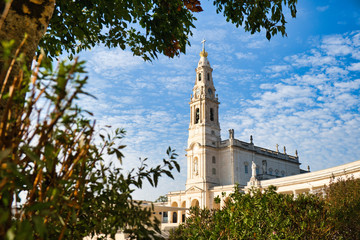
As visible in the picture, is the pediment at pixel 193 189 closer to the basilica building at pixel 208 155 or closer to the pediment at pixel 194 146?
the basilica building at pixel 208 155

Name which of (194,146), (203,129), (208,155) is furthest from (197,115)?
(208,155)

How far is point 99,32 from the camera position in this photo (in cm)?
592

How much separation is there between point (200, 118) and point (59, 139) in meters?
47.1

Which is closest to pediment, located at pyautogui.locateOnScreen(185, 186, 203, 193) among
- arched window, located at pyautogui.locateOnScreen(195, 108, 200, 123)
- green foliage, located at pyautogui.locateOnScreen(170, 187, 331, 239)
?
arched window, located at pyautogui.locateOnScreen(195, 108, 200, 123)

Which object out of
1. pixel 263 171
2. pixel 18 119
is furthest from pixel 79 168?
pixel 263 171

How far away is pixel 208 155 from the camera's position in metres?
46.8

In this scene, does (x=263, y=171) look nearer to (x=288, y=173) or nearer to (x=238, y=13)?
(x=288, y=173)

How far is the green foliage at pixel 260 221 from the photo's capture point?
13.4 feet

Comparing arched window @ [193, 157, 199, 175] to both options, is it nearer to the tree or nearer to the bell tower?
the bell tower

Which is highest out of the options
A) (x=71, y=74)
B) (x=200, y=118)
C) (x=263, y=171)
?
(x=200, y=118)

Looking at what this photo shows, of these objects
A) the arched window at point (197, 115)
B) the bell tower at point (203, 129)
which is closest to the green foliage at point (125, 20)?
the bell tower at point (203, 129)

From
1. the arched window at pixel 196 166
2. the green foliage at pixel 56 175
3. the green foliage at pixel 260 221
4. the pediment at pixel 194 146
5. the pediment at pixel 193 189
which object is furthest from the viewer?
the pediment at pixel 194 146

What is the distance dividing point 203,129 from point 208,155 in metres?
4.36

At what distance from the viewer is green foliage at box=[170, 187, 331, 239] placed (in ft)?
13.4
